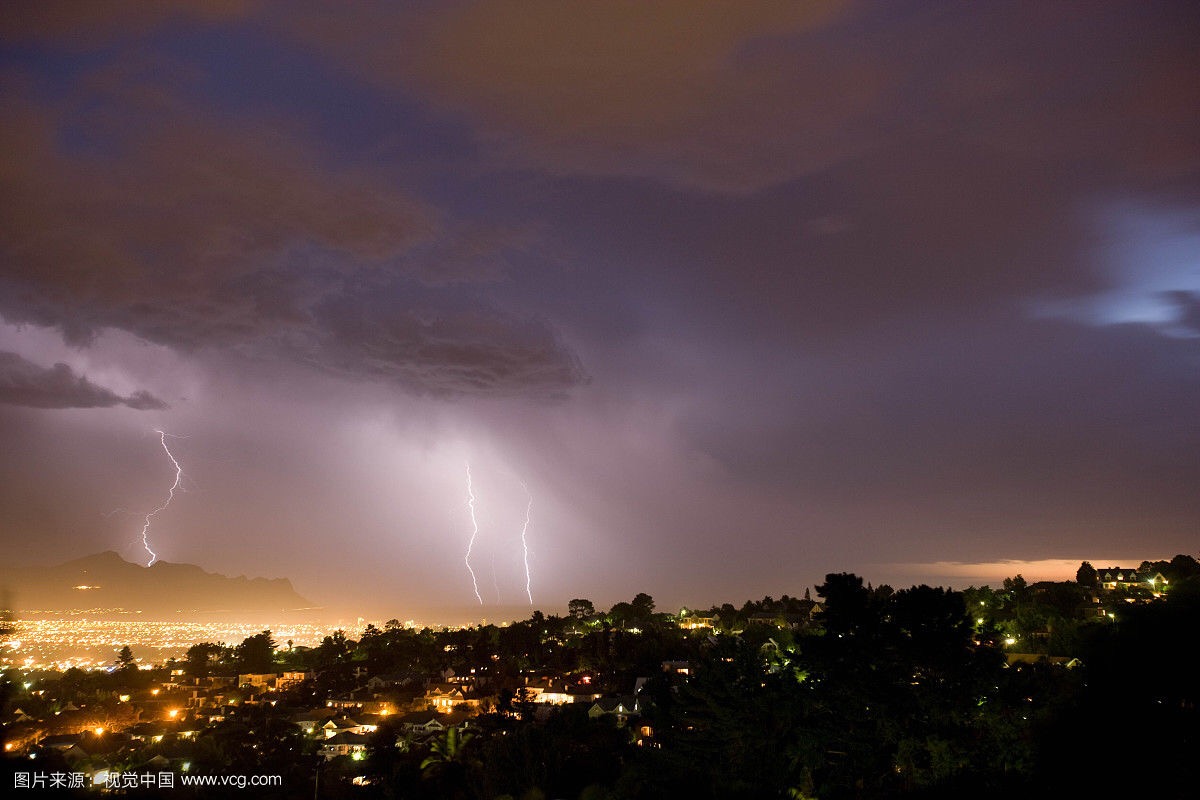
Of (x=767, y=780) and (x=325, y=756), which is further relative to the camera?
(x=325, y=756)

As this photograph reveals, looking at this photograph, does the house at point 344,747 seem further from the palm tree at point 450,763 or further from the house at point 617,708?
the house at point 617,708

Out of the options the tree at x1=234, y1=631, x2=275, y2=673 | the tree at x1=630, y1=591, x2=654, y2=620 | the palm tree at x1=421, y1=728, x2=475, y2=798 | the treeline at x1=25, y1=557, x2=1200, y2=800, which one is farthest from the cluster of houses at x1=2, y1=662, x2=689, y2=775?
the tree at x1=630, y1=591, x2=654, y2=620

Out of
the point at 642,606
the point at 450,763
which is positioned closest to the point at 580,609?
the point at 642,606

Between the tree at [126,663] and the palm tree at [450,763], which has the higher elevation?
the tree at [126,663]

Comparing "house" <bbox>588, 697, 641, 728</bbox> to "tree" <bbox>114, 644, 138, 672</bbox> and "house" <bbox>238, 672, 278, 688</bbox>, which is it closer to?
"house" <bbox>238, 672, 278, 688</bbox>

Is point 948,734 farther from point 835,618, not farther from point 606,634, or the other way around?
point 606,634

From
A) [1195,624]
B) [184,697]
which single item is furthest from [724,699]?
[184,697]

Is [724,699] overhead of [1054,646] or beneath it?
overhead

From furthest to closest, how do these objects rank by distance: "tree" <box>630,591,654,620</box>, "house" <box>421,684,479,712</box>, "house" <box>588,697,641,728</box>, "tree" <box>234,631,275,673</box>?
"tree" <box>630,591,654,620</box> → "tree" <box>234,631,275,673</box> → "house" <box>421,684,479,712</box> → "house" <box>588,697,641,728</box>

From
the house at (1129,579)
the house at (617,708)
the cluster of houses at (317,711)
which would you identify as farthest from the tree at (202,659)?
the house at (1129,579)
